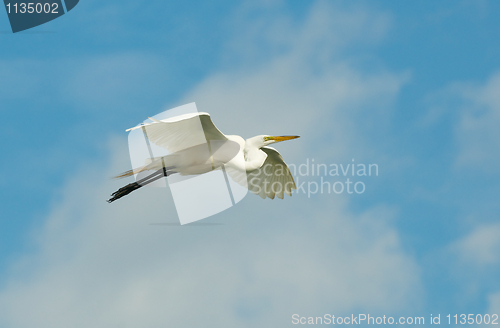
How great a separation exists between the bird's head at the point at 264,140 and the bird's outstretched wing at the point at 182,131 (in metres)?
1.44

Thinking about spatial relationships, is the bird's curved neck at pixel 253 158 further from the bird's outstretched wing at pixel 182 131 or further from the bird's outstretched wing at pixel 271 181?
the bird's outstretched wing at pixel 271 181

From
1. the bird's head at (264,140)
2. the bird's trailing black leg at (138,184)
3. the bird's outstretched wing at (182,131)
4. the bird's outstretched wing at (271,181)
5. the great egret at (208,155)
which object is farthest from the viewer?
the bird's outstretched wing at (271,181)

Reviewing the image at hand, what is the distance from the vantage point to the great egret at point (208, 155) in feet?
37.4

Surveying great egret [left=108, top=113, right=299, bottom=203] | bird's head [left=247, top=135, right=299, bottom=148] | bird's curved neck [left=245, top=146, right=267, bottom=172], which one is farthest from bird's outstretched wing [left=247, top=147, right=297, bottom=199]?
bird's curved neck [left=245, top=146, right=267, bottom=172]

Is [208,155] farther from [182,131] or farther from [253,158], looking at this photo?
[182,131]

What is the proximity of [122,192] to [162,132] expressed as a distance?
218cm

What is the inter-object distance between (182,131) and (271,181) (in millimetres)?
4294

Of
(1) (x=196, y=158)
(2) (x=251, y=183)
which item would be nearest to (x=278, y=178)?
(2) (x=251, y=183)

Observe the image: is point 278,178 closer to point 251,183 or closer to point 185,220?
point 251,183

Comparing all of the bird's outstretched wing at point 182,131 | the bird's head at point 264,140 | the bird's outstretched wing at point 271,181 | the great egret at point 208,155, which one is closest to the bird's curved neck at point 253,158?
the great egret at point 208,155

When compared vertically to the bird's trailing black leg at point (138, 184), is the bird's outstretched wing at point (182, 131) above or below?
above

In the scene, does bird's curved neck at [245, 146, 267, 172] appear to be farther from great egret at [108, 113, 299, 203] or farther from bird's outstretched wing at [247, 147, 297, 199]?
bird's outstretched wing at [247, 147, 297, 199]

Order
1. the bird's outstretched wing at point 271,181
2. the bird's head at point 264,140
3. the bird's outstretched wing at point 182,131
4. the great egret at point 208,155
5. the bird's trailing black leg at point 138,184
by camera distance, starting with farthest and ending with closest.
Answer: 1. the bird's outstretched wing at point 271,181
2. the bird's head at point 264,140
3. the bird's trailing black leg at point 138,184
4. the great egret at point 208,155
5. the bird's outstretched wing at point 182,131

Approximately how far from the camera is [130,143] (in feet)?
37.5
